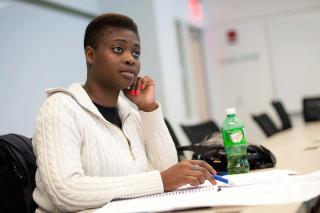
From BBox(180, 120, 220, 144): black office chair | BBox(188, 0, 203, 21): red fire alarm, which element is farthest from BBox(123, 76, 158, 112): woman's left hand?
BBox(188, 0, 203, 21): red fire alarm

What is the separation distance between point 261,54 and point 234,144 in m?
5.36

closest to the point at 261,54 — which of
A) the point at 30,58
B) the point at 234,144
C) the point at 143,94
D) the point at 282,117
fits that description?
the point at 282,117

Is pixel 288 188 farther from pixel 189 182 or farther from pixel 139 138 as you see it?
pixel 139 138

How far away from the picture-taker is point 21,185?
1440 mm

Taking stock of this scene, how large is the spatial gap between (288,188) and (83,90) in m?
0.79

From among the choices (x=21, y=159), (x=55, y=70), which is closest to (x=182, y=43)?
(x=55, y=70)

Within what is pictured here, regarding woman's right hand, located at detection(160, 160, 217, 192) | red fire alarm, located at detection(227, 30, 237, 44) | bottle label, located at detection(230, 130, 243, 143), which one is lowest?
woman's right hand, located at detection(160, 160, 217, 192)

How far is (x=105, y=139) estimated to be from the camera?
1498mm

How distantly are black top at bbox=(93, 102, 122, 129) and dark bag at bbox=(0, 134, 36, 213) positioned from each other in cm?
34

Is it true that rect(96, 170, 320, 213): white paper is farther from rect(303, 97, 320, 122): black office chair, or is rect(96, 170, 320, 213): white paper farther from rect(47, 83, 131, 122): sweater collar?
rect(303, 97, 320, 122): black office chair

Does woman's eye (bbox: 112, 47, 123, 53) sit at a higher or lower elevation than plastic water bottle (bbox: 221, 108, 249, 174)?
higher

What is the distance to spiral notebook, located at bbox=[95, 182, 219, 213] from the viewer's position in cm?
108

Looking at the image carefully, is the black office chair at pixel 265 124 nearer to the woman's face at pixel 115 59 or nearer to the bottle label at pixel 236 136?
the bottle label at pixel 236 136

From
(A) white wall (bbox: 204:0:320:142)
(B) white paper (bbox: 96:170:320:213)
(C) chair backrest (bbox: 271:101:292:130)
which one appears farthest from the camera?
(A) white wall (bbox: 204:0:320:142)
